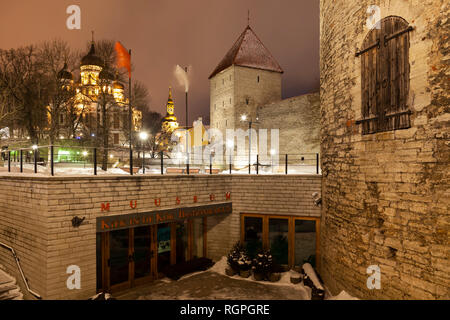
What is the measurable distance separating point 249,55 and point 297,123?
446 inches

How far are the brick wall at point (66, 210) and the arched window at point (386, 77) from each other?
4.05 m

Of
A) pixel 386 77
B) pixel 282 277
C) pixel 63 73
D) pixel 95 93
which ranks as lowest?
pixel 282 277

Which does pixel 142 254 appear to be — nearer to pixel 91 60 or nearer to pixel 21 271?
pixel 21 271

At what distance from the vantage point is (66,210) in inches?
260

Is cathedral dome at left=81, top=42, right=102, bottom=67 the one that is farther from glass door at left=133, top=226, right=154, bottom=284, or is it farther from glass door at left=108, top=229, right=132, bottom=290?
glass door at left=108, top=229, right=132, bottom=290

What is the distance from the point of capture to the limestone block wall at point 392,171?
4.79 meters

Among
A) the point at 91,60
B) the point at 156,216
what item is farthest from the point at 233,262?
the point at 91,60

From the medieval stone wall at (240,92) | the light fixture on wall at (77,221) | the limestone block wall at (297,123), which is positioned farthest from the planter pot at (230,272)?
the medieval stone wall at (240,92)

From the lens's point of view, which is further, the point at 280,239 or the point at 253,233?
the point at 253,233
